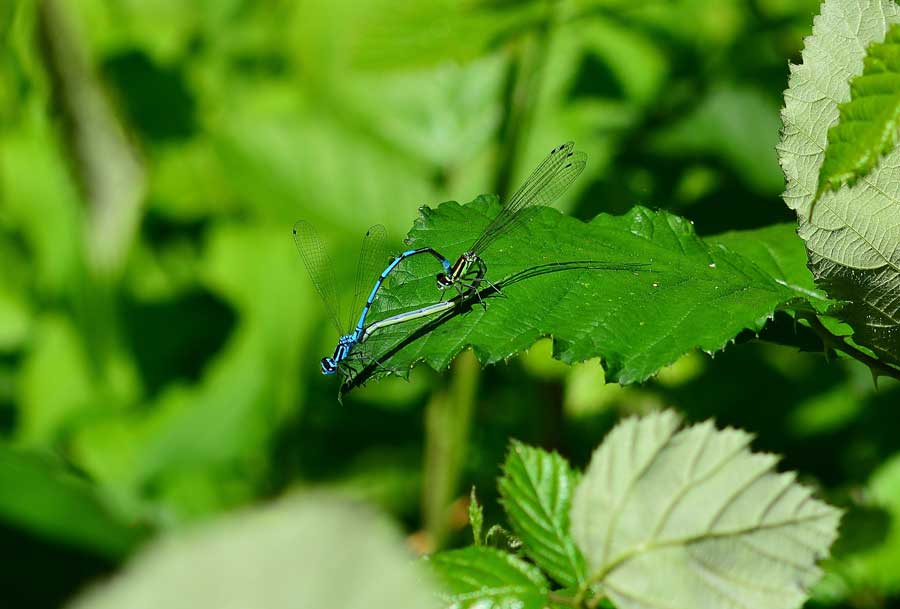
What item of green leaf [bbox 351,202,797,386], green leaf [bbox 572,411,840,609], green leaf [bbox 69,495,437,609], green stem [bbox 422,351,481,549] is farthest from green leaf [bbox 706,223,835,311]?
green stem [bbox 422,351,481,549]

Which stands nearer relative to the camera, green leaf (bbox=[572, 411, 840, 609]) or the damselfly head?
green leaf (bbox=[572, 411, 840, 609])

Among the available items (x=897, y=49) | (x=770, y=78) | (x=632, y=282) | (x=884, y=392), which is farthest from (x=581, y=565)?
(x=770, y=78)

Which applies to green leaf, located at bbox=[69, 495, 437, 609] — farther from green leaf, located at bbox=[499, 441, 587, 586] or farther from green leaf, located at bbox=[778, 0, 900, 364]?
green leaf, located at bbox=[778, 0, 900, 364]

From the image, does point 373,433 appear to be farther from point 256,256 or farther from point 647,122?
point 647,122

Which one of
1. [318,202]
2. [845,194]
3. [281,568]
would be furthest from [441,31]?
[281,568]

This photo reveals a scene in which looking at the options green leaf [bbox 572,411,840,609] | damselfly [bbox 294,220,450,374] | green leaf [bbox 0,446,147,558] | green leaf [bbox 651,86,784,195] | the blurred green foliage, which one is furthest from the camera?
green leaf [bbox 651,86,784,195]

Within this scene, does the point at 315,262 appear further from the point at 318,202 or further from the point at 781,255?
the point at 781,255

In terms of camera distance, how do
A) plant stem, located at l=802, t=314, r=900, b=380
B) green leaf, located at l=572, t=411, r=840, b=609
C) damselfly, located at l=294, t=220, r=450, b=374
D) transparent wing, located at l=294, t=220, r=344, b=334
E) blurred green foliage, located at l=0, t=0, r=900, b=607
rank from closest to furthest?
green leaf, located at l=572, t=411, r=840, b=609 < plant stem, located at l=802, t=314, r=900, b=380 < damselfly, located at l=294, t=220, r=450, b=374 < transparent wing, located at l=294, t=220, r=344, b=334 < blurred green foliage, located at l=0, t=0, r=900, b=607

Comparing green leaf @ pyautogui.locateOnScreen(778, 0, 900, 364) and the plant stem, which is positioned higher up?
green leaf @ pyautogui.locateOnScreen(778, 0, 900, 364)
